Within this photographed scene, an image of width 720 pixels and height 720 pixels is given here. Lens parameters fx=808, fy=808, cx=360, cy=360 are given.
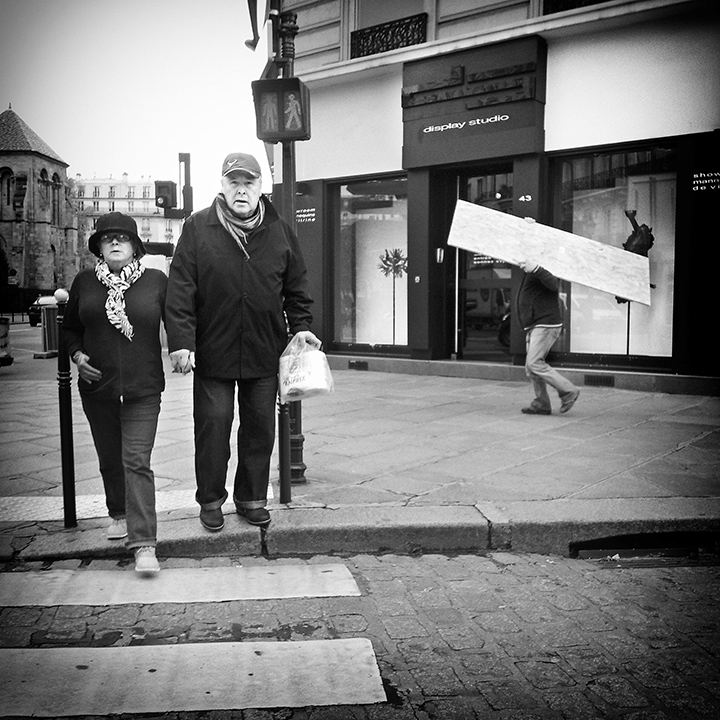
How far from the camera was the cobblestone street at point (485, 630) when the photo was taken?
8.99ft

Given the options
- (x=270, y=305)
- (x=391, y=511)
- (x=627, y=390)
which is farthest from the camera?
(x=627, y=390)

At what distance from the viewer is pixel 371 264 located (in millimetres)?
13273

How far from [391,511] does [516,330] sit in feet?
22.0

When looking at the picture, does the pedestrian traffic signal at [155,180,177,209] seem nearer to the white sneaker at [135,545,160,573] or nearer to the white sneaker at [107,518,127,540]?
the white sneaker at [107,518,127,540]

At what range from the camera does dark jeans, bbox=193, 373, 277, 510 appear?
14.5 feet

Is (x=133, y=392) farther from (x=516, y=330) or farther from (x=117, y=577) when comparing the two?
(x=516, y=330)

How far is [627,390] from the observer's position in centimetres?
1006

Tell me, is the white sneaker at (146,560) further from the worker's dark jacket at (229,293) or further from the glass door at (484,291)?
the glass door at (484,291)

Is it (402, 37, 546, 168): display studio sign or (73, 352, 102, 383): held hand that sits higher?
(402, 37, 546, 168): display studio sign

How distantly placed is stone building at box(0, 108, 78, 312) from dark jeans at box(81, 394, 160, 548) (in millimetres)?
1257

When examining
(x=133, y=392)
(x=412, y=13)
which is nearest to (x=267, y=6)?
(x=133, y=392)

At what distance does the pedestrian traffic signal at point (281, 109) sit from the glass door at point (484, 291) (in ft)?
21.7

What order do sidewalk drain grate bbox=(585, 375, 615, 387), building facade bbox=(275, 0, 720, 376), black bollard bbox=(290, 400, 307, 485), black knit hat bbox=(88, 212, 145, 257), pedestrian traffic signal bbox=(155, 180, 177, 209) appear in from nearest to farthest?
black knit hat bbox=(88, 212, 145, 257), black bollard bbox=(290, 400, 307, 485), building facade bbox=(275, 0, 720, 376), sidewalk drain grate bbox=(585, 375, 615, 387), pedestrian traffic signal bbox=(155, 180, 177, 209)

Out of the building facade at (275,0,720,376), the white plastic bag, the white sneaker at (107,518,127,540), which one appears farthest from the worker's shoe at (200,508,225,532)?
the building facade at (275,0,720,376)
